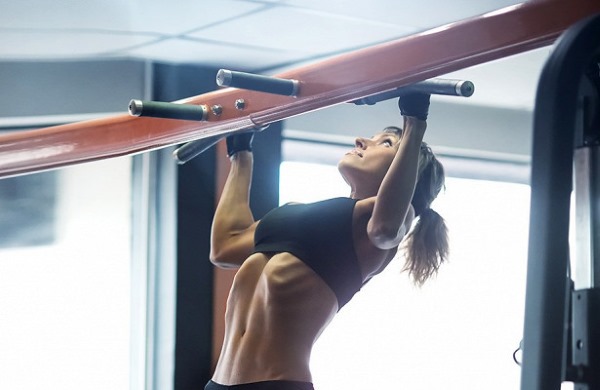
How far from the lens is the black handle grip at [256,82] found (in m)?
1.85

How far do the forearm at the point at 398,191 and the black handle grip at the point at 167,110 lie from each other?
1.48ft

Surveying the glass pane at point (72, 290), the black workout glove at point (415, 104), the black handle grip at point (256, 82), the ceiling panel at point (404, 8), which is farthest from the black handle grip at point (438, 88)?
the glass pane at point (72, 290)

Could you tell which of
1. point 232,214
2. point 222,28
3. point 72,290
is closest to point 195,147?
point 232,214

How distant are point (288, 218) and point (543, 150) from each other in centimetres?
122

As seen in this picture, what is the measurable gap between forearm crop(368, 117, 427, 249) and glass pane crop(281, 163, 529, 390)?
2722 mm

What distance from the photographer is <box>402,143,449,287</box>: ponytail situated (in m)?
2.38

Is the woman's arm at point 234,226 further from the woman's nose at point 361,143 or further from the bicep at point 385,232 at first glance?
the bicep at point 385,232

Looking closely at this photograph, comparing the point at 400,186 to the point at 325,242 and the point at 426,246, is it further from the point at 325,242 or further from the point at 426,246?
the point at 426,246

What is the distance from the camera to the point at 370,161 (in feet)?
7.73

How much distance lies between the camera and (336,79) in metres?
1.95

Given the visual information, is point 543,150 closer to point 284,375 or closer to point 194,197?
point 284,375

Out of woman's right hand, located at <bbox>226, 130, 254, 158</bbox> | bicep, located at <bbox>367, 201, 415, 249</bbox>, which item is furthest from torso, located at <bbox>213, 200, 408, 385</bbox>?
woman's right hand, located at <bbox>226, 130, 254, 158</bbox>

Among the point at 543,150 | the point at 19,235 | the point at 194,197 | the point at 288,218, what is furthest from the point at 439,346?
the point at 543,150

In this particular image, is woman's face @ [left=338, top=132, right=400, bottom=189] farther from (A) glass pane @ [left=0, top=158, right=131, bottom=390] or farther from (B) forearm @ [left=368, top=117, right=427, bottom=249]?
(A) glass pane @ [left=0, top=158, right=131, bottom=390]
